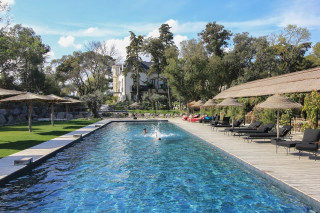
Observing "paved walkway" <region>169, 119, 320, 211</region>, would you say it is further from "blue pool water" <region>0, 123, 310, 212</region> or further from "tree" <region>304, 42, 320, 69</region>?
"tree" <region>304, 42, 320, 69</region>

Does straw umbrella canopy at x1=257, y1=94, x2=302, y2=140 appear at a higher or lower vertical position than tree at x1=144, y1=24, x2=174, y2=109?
lower

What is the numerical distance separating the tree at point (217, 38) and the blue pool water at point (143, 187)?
40.1 metres

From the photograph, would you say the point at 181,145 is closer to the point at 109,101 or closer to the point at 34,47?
the point at 34,47

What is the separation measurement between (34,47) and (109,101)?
2267 cm

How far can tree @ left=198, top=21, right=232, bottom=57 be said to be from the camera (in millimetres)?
47781

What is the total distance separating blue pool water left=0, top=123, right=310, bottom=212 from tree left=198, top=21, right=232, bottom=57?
131ft

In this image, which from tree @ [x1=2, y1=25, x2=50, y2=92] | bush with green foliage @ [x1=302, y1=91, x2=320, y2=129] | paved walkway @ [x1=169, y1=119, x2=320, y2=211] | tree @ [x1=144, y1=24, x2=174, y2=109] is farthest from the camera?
tree @ [x1=144, y1=24, x2=174, y2=109]

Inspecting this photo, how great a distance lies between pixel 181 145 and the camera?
540 inches

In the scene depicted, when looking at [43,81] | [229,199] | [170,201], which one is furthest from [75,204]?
[43,81]

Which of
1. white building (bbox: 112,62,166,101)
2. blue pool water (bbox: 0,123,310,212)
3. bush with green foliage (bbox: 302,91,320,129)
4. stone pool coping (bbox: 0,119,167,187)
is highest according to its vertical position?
white building (bbox: 112,62,166,101)

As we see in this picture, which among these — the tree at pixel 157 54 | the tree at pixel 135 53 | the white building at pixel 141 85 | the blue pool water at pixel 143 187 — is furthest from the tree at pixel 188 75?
the blue pool water at pixel 143 187

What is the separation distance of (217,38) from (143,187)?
45.8 meters

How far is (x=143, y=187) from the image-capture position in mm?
7148

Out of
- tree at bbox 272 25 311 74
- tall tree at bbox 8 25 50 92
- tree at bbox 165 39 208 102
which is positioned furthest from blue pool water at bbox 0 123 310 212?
tree at bbox 272 25 311 74
